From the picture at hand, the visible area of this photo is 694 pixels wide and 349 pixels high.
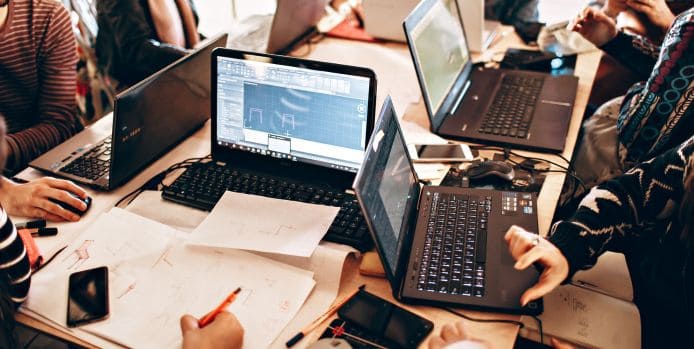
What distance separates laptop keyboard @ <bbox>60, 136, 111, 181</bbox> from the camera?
1392 mm

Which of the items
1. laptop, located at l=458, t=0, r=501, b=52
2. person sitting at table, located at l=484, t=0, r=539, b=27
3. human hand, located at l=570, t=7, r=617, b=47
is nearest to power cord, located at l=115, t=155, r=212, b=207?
laptop, located at l=458, t=0, r=501, b=52

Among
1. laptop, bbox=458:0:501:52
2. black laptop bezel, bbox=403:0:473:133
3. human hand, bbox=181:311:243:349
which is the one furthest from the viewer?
laptop, bbox=458:0:501:52

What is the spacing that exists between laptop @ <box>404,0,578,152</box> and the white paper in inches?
20.1

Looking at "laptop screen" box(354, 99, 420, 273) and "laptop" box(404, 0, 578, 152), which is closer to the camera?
"laptop screen" box(354, 99, 420, 273)

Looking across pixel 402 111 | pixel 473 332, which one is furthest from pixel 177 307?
pixel 402 111

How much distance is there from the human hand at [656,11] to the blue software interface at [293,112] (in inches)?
44.1

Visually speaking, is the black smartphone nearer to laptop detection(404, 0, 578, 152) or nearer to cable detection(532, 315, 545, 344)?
cable detection(532, 315, 545, 344)

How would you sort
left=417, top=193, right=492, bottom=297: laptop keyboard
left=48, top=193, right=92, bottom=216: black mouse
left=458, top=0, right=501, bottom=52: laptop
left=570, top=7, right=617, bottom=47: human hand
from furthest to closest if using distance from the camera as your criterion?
left=458, top=0, right=501, bottom=52: laptop, left=570, top=7, right=617, bottom=47: human hand, left=48, top=193, right=92, bottom=216: black mouse, left=417, top=193, right=492, bottom=297: laptop keyboard

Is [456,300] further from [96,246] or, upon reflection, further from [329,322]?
[96,246]

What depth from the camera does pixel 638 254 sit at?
4.27 feet

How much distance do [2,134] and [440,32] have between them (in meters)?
1.16

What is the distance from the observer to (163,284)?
109 cm

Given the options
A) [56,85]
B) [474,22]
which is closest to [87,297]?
[56,85]

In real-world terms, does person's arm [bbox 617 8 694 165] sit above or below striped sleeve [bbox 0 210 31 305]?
above
